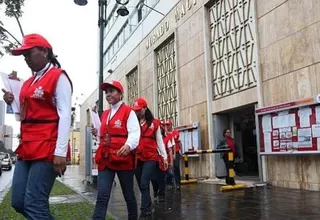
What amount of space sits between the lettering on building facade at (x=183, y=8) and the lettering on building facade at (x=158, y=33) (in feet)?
3.70

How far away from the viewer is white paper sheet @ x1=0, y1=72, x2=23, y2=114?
347 cm

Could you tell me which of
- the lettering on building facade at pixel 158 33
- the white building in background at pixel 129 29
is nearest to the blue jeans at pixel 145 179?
the white building in background at pixel 129 29

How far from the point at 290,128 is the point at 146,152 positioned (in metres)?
4.50

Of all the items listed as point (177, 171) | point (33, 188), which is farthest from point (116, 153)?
point (177, 171)

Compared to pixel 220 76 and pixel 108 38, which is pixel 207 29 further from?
pixel 108 38

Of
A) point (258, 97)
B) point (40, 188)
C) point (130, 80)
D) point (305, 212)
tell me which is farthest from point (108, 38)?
point (40, 188)

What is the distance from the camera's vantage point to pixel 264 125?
399 inches

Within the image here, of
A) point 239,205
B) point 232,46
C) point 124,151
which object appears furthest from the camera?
point 232,46

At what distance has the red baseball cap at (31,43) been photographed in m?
3.34

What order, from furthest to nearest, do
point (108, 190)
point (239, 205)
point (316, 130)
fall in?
point (316, 130), point (239, 205), point (108, 190)

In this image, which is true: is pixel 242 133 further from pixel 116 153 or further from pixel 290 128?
pixel 116 153

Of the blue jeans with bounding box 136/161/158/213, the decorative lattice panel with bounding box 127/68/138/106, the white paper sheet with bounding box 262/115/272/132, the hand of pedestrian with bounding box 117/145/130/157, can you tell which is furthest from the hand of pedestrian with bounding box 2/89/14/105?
the decorative lattice panel with bounding box 127/68/138/106

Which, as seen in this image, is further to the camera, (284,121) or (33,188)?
(284,121)

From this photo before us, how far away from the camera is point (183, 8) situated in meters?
15.4
